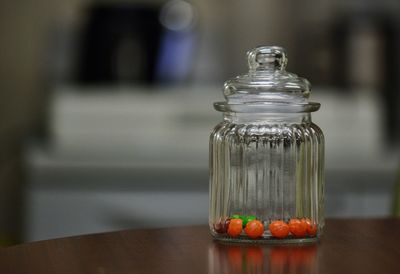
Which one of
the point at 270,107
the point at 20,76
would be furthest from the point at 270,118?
the point at 20,76

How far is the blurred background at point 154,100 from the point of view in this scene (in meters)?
2.79

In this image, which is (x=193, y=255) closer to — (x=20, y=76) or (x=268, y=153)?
(x=268, y=153)

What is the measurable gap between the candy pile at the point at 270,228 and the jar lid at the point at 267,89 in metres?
0.12

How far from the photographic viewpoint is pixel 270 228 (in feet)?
3.52

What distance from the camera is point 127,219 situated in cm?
276

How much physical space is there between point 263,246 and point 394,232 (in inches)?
7.9

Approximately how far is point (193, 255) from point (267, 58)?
0.81ft

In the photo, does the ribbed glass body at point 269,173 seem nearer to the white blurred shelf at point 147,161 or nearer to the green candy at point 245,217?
the green candy at point 245,217

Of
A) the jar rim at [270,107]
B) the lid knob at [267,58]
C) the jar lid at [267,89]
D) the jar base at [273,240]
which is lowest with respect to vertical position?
the jar base at [273,240]

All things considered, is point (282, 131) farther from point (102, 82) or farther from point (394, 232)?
point (102, 82)

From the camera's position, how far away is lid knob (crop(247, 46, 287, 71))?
1.12 metres

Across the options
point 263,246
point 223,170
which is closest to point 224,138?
point 223,170

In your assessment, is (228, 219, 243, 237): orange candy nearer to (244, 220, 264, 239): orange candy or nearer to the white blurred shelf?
(244, 220, 264, 239): orange candy

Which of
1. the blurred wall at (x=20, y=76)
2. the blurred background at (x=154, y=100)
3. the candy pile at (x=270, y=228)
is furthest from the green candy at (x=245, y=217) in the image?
the blurred wall at (x=20, y=76)
